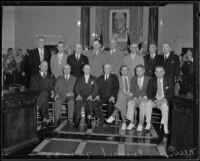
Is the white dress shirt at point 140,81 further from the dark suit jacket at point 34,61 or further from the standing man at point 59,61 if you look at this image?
the dark suit jacket at point 34,61

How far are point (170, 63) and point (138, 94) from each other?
25.6 inches

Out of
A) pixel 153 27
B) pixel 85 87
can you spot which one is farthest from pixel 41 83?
pixel 153 27

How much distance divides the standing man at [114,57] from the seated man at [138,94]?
1.07 feet

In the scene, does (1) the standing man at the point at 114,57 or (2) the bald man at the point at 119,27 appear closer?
(2) the bald man at the point at 119,27

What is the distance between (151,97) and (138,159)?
104 centimetres

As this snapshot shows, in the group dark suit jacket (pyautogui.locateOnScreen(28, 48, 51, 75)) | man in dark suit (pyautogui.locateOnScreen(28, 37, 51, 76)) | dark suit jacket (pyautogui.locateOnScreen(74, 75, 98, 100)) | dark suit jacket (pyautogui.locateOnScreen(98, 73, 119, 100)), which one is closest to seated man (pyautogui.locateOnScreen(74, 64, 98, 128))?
dark suit jacket (pyautogui.locateOnScreen(74, 75, 98, 100))

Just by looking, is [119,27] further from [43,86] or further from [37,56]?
[43,86]

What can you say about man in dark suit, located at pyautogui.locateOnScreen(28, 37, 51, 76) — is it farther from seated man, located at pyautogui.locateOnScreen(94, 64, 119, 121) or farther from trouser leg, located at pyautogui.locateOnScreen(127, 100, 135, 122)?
trouser leg, located at pyautogui.locateOnScreen(127, 100, 135, 122)

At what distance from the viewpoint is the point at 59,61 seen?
4.92m

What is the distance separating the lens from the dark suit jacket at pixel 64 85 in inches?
190

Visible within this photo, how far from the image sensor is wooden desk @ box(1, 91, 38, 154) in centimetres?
407

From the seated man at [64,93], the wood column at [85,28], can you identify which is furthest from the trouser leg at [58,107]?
the wood column at [85,28]

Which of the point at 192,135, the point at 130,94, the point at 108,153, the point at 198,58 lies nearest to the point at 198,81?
the point at 198,58

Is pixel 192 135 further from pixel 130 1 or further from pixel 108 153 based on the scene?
pixel 130 1
